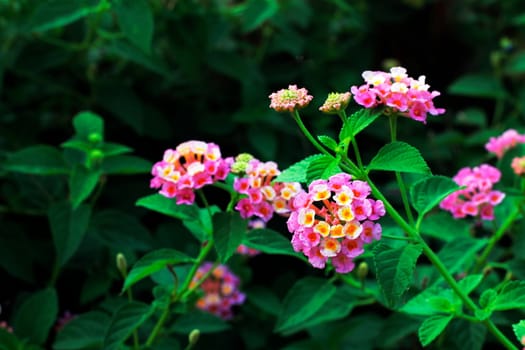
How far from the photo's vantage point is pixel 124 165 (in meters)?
1.65

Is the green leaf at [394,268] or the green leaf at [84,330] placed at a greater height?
the green leaf at [394,268]

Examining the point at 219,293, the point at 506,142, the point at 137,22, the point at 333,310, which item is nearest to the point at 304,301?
the point at 333,310

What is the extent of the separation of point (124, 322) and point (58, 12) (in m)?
0.97

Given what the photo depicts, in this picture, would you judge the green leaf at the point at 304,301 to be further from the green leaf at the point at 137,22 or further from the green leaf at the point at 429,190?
the green leaf at the point at 137,22

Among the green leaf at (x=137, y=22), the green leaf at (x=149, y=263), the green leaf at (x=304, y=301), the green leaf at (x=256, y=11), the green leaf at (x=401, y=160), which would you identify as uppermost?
the green leaf at (x=256, y=11)

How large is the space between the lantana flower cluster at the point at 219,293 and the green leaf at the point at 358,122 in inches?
26.8

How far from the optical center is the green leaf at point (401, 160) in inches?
40.1

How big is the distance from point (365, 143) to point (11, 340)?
4.99 feet

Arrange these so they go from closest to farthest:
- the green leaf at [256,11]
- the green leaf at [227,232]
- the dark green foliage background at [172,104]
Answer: the green leaf at [227,232]
the dark green foliage background at [172,104]
the green leaf at [256,11]

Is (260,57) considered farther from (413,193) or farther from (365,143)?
(413,193)

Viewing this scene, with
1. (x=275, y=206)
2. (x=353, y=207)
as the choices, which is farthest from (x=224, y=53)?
(x=353, y=207)

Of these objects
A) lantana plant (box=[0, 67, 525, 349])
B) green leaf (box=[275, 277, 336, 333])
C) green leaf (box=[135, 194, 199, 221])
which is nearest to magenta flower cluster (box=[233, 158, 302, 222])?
lantana plant (box=[0, 67, 525, 349])

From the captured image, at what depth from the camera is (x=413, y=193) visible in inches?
49.6

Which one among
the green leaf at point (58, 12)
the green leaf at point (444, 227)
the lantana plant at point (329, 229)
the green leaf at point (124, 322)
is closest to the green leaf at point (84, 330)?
the lantana plant at point (329, 229)
